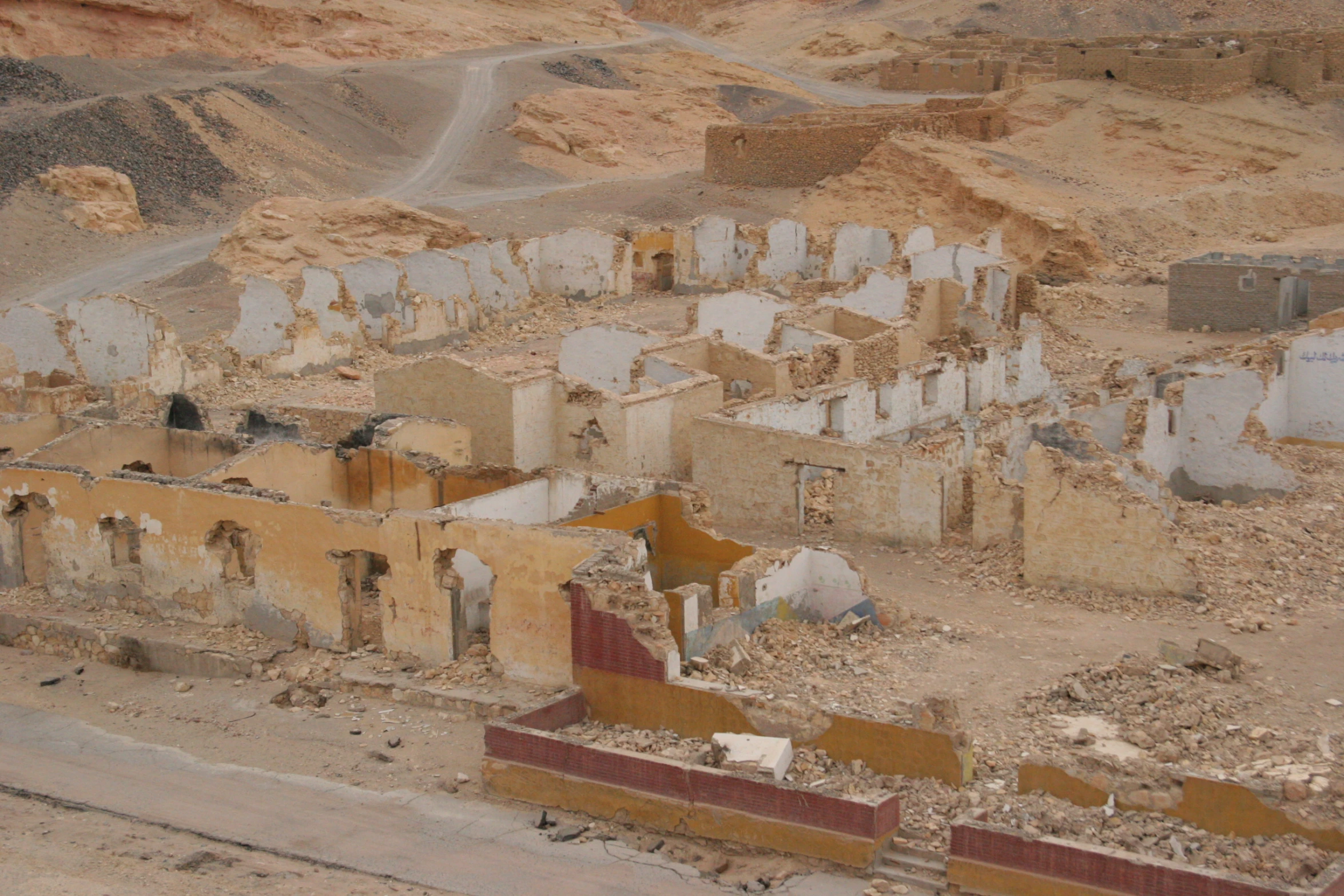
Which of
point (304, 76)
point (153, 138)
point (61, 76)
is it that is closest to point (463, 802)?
point (153, 138)

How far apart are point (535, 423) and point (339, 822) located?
1023 cm

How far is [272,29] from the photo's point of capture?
6006 centimetres

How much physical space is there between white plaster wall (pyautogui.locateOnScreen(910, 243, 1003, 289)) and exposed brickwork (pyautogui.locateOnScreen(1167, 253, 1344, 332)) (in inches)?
144

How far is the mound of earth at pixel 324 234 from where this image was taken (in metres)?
36.3

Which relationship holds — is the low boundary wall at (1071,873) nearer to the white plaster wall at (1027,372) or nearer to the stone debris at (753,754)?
the stone debris at (753,754)

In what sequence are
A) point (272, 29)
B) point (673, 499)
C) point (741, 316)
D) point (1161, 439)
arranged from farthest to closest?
1. point (272, 29)
2. point (741, 316)
3. point (1161, 439)
4. point (673, 499)

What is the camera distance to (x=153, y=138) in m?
45.7

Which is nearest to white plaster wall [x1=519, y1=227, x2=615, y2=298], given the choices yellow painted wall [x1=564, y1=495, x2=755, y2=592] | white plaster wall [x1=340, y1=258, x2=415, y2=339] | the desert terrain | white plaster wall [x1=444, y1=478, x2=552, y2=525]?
the desert terrain

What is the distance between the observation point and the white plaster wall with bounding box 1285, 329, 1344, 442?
2561 cm

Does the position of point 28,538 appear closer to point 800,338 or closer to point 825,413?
point 825,413

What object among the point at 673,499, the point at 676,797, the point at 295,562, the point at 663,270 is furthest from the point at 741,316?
the point at 676,797

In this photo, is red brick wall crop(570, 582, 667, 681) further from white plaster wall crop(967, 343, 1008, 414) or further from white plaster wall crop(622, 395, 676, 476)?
white plaster wall crop(967, 343, 1008, 414)

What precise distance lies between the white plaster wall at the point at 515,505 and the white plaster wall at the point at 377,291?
1459 cm

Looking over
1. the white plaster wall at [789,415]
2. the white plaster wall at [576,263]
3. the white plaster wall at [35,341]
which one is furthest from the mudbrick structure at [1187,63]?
the white plaster wall at [35,341]
